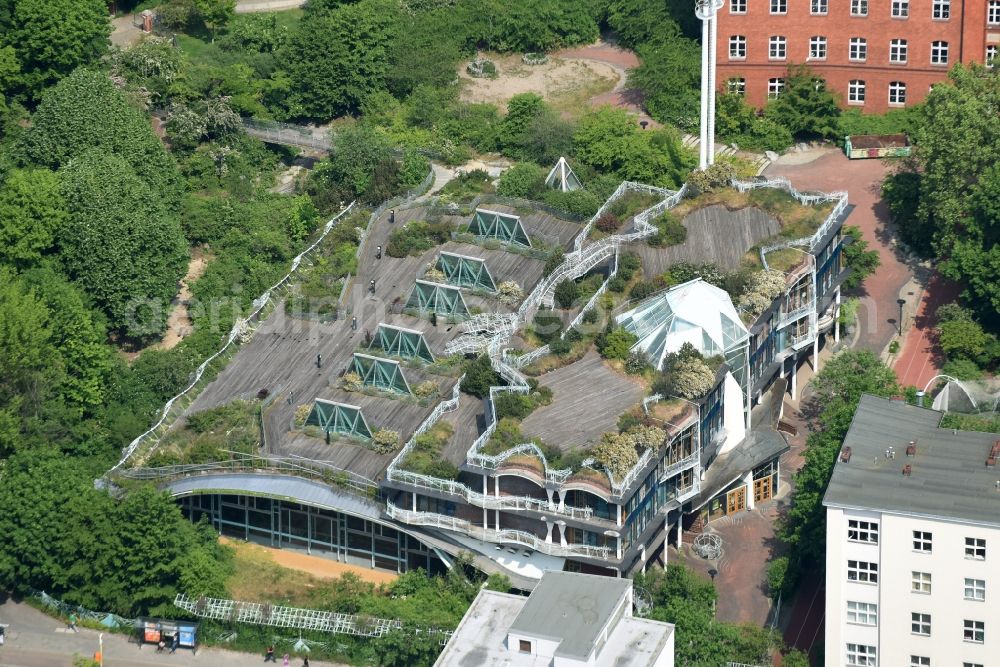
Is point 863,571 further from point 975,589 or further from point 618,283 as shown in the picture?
point 618,283

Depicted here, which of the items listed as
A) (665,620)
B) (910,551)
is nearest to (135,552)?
(665,620)

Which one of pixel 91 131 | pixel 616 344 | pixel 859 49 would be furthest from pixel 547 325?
pixel 859 49

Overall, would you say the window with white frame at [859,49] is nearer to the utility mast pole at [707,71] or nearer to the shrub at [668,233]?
the utility mast pole at [707,71]

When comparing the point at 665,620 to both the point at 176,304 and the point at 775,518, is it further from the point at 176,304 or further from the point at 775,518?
the point at 176,304

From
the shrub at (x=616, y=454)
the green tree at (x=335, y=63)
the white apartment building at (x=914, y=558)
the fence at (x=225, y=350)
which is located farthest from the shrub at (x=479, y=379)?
the green tree at (x=335, y=63)

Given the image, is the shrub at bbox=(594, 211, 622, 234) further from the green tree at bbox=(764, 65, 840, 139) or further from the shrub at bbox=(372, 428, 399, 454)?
the shrub at bbox=(372, 428, 399, 454)
